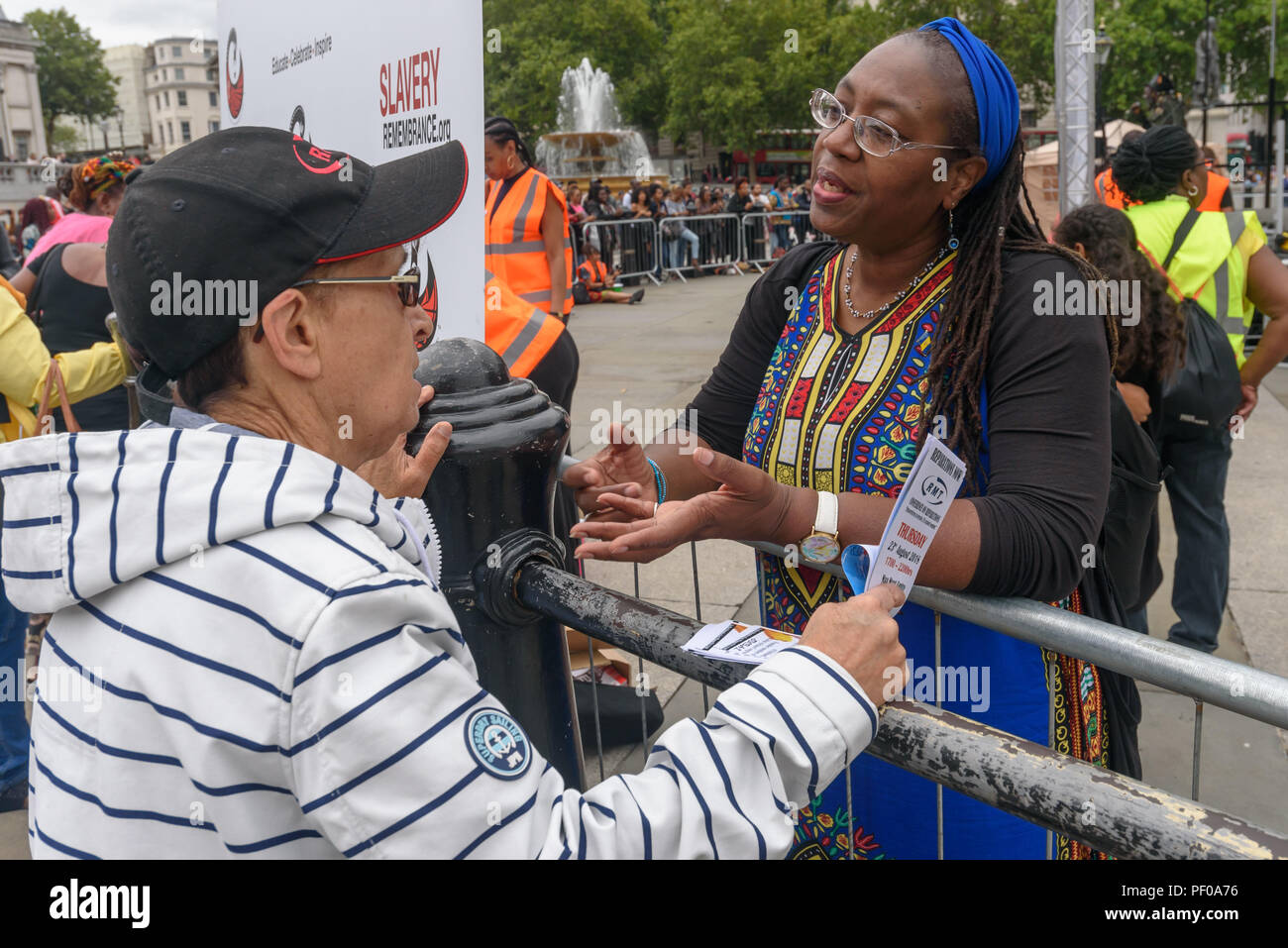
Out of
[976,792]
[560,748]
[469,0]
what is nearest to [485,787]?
[976,792]

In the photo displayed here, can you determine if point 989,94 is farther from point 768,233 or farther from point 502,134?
A: point 768,233

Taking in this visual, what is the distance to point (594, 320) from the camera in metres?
14.6

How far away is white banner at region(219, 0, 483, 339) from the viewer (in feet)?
7.39

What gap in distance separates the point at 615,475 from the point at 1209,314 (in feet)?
10.7

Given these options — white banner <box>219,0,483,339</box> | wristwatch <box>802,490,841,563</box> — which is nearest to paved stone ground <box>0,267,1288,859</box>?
white banner <box>219,0,483,339</box>

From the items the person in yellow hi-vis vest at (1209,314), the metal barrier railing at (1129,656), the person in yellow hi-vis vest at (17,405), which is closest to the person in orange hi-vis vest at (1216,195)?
the person in yellow hi-vis vest at (1209,314)

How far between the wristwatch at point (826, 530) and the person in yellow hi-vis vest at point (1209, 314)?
9.69 feet

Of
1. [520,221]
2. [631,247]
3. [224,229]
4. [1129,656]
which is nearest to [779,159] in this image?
[631,247]

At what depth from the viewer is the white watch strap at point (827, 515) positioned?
5.86 ft

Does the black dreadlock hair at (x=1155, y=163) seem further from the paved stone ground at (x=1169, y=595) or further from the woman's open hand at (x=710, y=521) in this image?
the woman's open hand at (x=710, y=521)

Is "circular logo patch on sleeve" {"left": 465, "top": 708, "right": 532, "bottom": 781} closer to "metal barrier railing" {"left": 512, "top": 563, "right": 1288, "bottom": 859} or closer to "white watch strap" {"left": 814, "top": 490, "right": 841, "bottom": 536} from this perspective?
"metal barrier railing" {"left": 512, "top": 563, "right": 1288, "bottom": 859}

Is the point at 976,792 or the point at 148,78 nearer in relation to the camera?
the point at 976,792
